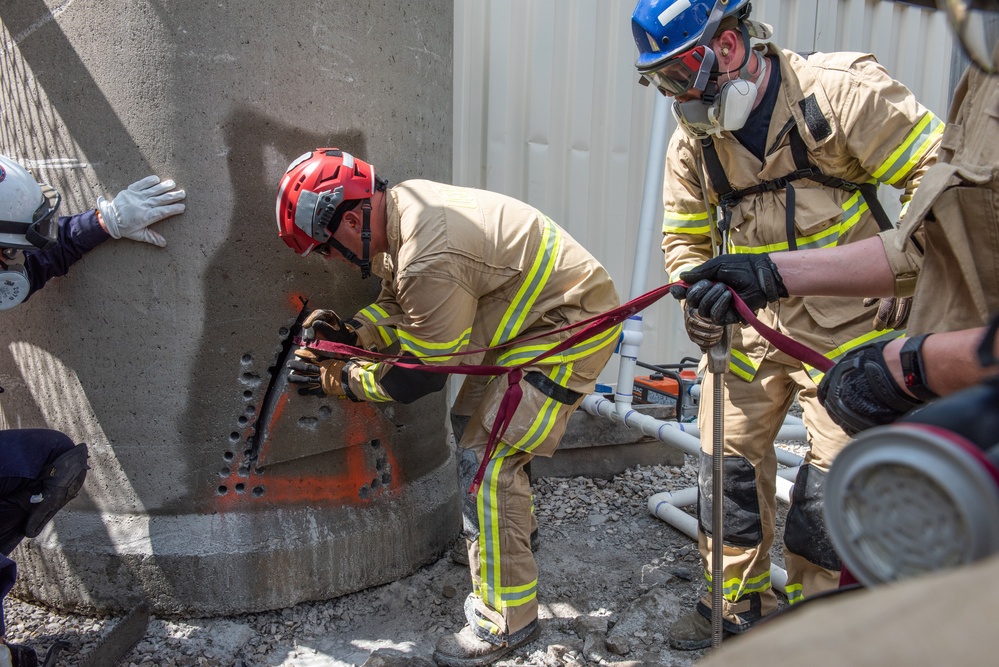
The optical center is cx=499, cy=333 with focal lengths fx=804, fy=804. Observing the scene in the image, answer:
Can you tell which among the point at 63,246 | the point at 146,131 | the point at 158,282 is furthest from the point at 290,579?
the point at 146,131

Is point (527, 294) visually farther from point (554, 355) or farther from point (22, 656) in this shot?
point (22, 656)

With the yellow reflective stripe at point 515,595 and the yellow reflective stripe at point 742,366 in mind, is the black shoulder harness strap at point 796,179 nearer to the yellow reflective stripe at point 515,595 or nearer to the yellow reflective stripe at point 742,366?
the yellow reflective stripe at point 742,366

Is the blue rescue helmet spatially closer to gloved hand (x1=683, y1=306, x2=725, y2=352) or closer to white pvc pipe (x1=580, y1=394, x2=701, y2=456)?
gloved hand (x1=683, y1=306, x2=725, y2=352)

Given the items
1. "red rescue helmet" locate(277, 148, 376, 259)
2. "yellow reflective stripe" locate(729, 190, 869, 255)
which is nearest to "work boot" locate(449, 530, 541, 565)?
"red rescue helmet" locate(277, 148, 376, 259)

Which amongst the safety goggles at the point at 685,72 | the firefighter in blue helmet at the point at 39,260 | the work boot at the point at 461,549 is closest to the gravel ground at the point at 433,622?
A: the work boot at the point at 461,549

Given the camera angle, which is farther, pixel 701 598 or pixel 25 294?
pixel 701 598

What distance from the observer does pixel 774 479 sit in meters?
3.01

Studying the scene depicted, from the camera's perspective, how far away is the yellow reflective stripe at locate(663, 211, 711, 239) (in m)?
3.10

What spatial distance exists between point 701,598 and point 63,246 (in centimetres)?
272

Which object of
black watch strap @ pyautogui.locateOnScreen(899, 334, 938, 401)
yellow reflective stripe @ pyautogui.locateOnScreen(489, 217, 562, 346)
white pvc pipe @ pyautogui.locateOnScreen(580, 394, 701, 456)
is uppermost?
black watch strap @ pyautogui.locateOnScreen(899, 334, 938, 401)

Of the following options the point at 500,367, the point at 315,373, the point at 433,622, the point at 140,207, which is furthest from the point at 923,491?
the point at 140,207

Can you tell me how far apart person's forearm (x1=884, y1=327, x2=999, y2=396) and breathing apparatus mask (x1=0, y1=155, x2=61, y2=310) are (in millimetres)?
2742

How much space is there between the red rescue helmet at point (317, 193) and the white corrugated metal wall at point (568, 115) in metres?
1.58

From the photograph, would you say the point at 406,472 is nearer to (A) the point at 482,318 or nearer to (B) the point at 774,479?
(A) the point at 482,318
